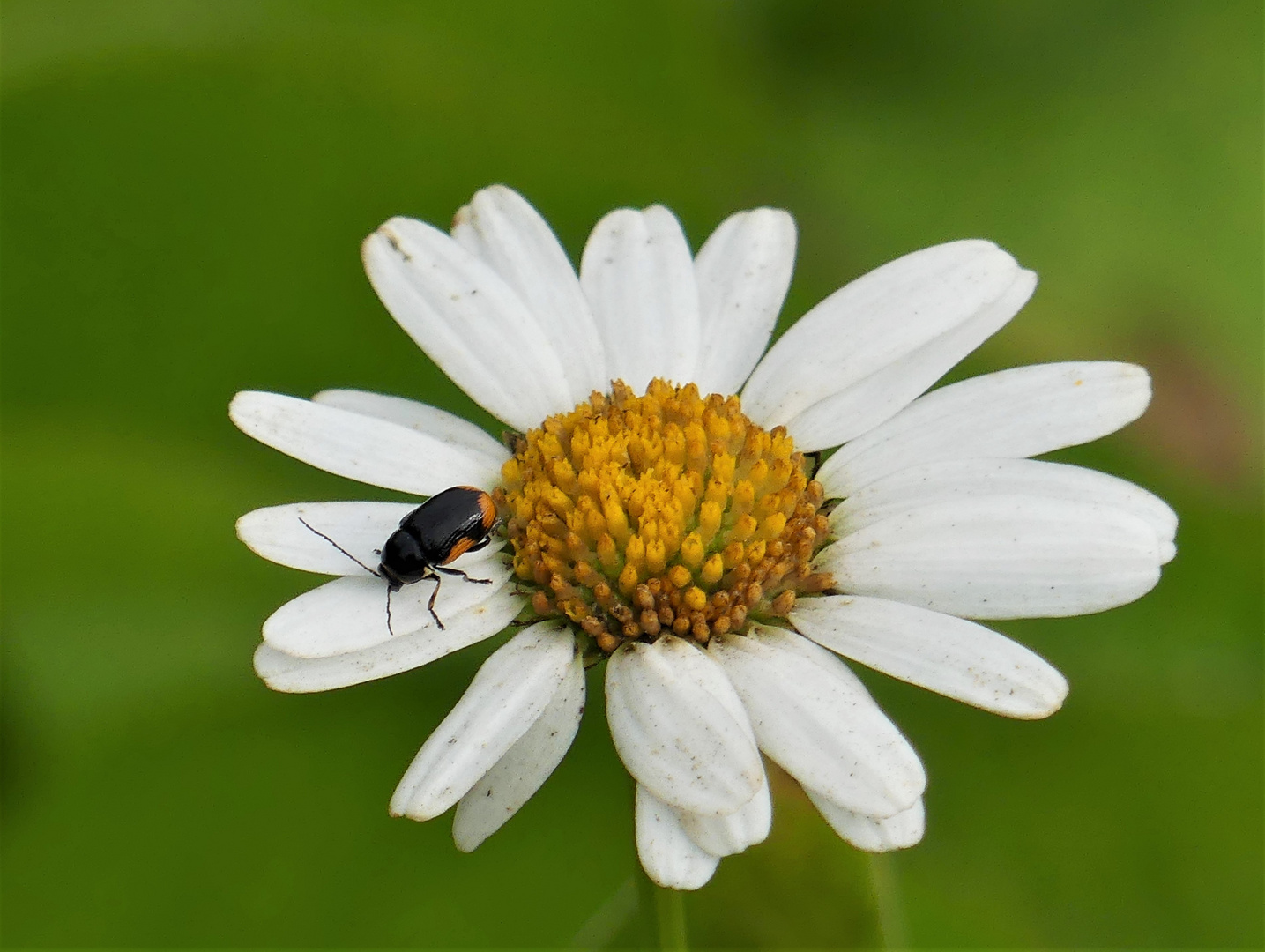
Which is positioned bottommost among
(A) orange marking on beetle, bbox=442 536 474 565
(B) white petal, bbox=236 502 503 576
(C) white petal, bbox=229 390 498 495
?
(A) orange marking on beetle, bbox=442 536 474 565

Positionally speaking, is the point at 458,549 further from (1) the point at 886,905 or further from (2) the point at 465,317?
(1) the point at 886,905

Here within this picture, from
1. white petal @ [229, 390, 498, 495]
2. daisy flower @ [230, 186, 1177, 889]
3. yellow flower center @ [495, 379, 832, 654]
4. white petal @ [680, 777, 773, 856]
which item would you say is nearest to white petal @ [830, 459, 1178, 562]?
daisy flower @ [230, 186, 1177, 889]

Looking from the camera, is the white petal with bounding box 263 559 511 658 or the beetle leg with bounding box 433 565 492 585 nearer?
the white petal with bounding box 263 559 511 658

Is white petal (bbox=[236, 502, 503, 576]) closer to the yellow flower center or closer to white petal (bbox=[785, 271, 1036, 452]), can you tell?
the yellow flower center

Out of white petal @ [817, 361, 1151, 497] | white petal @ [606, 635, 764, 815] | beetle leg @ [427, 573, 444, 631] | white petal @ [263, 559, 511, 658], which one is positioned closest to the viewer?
white petal @ [606, 635, 764, 815]

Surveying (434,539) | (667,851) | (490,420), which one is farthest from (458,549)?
(490,420)

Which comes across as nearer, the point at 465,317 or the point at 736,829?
the point at 736,829
